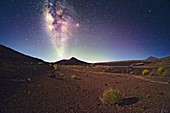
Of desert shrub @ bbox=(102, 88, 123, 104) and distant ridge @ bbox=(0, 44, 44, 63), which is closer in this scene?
desert shrub @ bbox=(102, 88, 123, 104)

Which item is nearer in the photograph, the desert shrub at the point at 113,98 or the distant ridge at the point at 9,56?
the desert shrub at the point at 113,98

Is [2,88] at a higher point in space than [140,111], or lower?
higher

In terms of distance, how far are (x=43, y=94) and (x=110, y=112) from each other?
410 centimetres

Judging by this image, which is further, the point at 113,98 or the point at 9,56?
the point at 9,56

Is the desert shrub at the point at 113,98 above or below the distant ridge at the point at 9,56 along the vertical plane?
below

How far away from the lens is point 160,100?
10.3m

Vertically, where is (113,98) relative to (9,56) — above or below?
below

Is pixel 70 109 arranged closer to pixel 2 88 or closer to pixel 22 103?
pixel 22 103

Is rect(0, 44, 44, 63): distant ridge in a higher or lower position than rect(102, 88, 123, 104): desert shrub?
higher

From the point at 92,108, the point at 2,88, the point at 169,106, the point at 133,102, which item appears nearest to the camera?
the point at 92,108

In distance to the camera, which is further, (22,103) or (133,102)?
(133,102)

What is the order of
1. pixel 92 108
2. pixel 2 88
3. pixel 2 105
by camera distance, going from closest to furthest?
pixel 2 105 → pixel 92 108 → pixel 2 88

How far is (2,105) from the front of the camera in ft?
25.6

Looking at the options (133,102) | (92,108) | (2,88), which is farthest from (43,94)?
(133,102)
